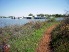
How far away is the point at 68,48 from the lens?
10250 mm

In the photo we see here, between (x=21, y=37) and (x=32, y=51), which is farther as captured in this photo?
(x=21, y=37)

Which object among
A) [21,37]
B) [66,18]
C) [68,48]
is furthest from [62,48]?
[66,18]

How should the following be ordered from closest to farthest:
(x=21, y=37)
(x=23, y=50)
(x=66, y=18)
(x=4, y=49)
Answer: (x=4, y=49) → (x=23, y=50) → (x=21, y=37) → (x=66, y=18)

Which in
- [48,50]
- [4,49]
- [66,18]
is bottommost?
[48,50]

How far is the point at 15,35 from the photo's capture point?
14.9 m

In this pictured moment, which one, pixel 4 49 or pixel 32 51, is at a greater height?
pixel 4 49

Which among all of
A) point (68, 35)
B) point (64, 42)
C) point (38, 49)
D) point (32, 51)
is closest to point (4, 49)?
point (32, 51)

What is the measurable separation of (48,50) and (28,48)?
1494 millimetres

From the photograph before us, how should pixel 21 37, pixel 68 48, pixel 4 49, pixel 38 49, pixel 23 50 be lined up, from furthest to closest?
pixel 21 37
pixel 38 49
pixel 23 50
pixel 68 48
pixel 4 49

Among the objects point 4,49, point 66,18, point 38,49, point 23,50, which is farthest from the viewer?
point 66,18

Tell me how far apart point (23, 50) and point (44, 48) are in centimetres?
200

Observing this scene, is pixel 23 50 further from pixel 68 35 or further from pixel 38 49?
pixel 68 35

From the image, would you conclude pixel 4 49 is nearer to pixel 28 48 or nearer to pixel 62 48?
pixel 28 48

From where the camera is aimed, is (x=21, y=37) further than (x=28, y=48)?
Yes
